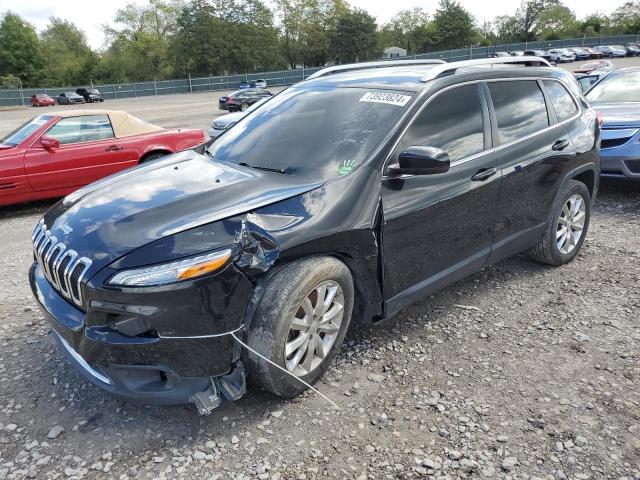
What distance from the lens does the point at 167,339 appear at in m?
2.39

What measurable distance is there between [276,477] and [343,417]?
0.54 metres

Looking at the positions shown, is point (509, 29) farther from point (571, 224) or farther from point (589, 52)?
point (571, 224)

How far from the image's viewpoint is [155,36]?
274ft

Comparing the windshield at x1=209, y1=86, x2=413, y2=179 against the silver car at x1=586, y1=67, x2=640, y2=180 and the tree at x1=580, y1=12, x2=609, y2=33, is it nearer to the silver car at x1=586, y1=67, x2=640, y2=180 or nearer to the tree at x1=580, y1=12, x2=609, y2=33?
the silver car at x1=586, y1=67, x2=640, y2=180

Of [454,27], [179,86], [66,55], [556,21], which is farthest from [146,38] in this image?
[556,21]

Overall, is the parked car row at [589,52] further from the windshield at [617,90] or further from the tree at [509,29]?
the windshield at [617,90]

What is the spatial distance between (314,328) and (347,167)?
0.97 metres

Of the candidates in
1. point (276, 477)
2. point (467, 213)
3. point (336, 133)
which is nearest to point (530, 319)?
point (467, 213)

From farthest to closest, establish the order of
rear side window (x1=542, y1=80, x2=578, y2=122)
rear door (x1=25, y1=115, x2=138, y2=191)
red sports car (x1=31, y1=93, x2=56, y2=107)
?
red sports car (x1=31, y1=93, x2=56, y2=107)
rear door (x1=25, y1=115, x2=138, y2=191)
rear side window (x1=542, y1=80, x2=578, y2=122)

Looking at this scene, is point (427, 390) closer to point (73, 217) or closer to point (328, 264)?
point (328, 264)

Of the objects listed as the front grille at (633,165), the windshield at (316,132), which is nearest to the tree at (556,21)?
the front grille at (633,165)

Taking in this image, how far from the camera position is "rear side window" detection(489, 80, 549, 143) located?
3844 millimetres

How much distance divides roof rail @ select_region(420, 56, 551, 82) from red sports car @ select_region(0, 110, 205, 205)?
5338mm

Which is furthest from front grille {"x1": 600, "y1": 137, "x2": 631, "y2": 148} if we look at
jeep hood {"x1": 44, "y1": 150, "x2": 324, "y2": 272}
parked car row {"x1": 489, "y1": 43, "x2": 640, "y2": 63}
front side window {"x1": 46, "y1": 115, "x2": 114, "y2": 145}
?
parked car row {"x1": 489, "y1": 43, "x2": 640, "y2": 63}
